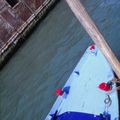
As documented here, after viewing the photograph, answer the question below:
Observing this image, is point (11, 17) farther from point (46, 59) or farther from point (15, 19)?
point (46, 59)

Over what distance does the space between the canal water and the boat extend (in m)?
2.08

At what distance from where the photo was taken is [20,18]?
47.8 ft

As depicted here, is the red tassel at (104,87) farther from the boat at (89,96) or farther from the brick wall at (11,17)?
the brick wall at (11,17)

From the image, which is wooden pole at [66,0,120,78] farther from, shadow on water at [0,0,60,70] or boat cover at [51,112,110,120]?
shadow on water at [0,0,60,70]

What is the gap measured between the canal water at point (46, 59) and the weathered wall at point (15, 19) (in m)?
0.50

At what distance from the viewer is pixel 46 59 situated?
454 inches

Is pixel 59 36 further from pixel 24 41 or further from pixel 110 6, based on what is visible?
pixel 110 6

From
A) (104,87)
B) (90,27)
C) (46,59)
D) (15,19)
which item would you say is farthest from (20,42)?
(90,27)

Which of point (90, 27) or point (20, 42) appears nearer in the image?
point (90, 27)

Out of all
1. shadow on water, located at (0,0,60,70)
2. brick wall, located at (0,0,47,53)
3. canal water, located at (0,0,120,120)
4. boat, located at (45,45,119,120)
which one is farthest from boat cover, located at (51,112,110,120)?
brick wall, located at (0,0,47,53)

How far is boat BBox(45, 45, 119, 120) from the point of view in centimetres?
586

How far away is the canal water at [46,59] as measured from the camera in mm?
9438

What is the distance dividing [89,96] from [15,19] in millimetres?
8890

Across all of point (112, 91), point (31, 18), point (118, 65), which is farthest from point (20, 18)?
point (118, 65)
